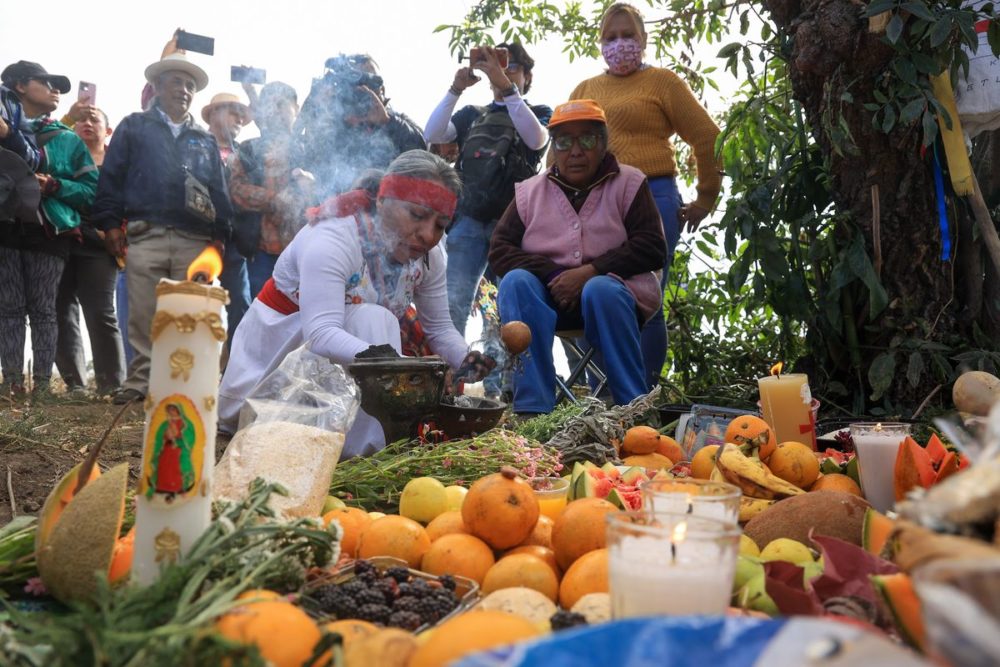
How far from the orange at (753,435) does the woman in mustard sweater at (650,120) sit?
2381 mm

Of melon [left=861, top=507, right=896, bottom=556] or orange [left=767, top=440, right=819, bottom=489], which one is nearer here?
melon [left=861, top=507, right=896, bottom=556]

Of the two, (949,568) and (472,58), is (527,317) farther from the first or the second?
(949,568)

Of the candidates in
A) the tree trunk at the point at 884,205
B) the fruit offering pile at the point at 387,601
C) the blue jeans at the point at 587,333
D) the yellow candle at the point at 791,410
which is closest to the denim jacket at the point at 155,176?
the blue jeans at the point at 587,333

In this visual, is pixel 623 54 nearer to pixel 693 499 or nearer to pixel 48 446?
pixel 48 446

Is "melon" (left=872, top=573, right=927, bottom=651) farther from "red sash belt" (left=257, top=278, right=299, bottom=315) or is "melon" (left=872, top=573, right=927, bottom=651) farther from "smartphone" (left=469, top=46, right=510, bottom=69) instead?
"smartphone" (left=469, top=46, right=510, bottom=69)

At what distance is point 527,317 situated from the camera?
437 centimetres

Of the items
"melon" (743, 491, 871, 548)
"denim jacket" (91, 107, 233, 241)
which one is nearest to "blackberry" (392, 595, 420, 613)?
"melon" (743, 491, 871, 548)

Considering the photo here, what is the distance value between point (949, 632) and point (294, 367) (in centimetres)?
259

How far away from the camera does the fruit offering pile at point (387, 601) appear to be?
4.45 ft

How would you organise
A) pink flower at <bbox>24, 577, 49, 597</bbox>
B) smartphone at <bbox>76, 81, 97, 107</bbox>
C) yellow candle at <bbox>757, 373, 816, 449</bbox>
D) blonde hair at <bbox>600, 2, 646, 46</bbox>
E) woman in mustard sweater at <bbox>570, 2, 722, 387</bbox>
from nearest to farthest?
pink flower at <bbox>24, 577, 49, 597</bbox> < yellow candle at <bbox>757, 373, 816, 449</bbox> < blonde hair at <bbox>600, 2, 646, 46</bbox> < woman in mustard sweater at <bbox>570, 2, 722, 387</bbox> < smartphone at <bbox>76, 81, 97, 107</bbox>

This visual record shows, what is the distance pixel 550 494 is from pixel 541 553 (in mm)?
535

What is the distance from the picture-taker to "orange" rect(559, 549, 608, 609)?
1488 millimetres

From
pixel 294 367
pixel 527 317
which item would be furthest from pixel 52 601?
pixel 527 317

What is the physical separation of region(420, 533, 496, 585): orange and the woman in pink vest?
246 cm
